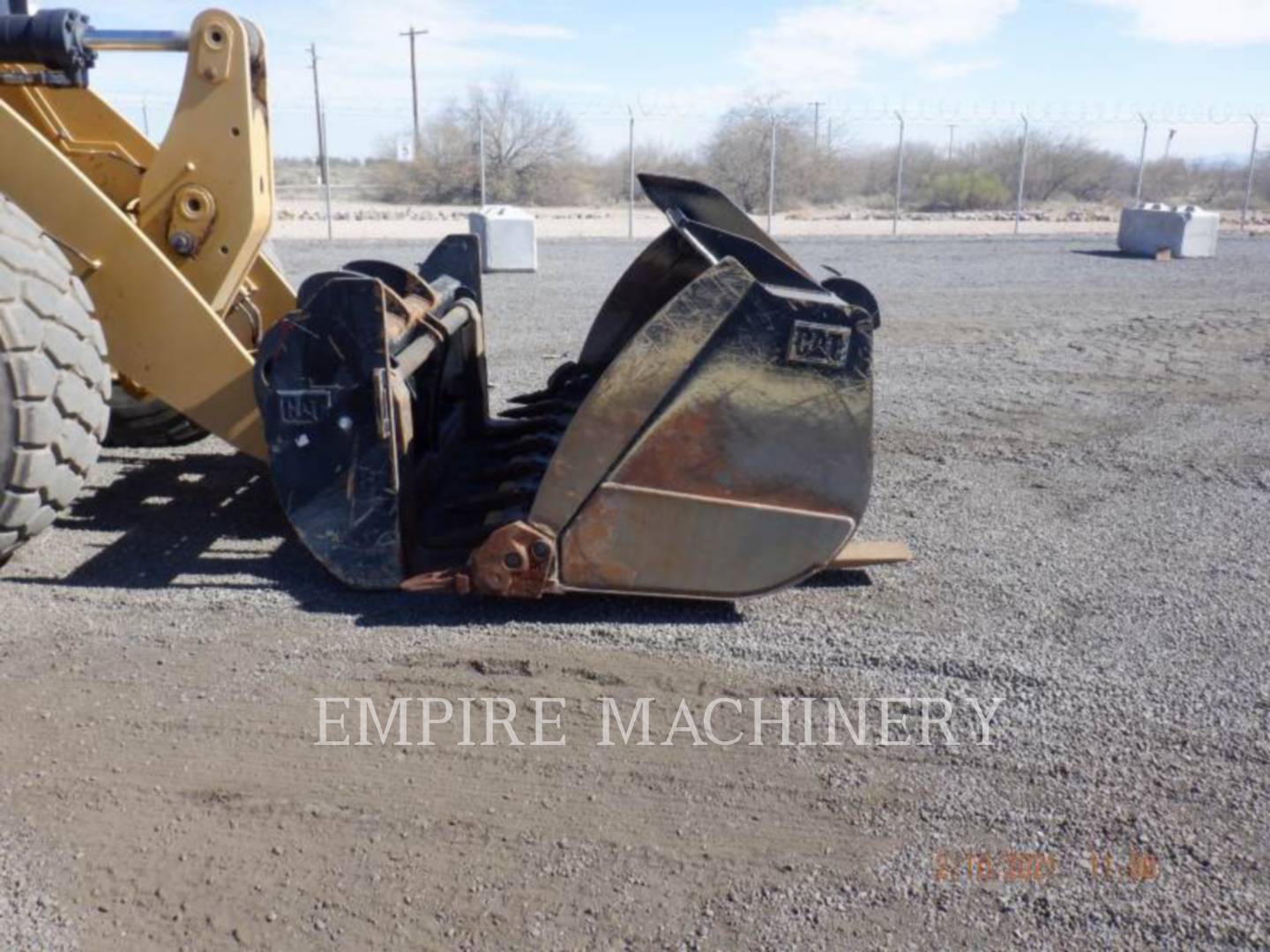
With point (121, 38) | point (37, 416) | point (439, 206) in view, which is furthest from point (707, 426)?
point (439, 206)

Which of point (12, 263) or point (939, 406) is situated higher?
point (12, 263)

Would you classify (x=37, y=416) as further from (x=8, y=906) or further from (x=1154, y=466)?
(x=1154, y=466)

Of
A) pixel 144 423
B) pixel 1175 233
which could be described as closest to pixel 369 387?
pixel 144 423

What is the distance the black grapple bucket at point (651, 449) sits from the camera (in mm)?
3512

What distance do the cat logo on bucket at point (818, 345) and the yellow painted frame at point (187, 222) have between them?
1.94m

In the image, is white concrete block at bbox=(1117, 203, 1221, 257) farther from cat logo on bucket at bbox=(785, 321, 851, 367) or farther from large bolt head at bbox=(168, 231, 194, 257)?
large bolt head at bbox=(168, 231, 194, 257)

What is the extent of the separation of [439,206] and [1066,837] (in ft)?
103

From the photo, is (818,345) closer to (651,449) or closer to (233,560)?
(651,449)

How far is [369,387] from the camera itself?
3.73m

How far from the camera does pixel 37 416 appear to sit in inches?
139

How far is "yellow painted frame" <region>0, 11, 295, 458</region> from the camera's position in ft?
12.8

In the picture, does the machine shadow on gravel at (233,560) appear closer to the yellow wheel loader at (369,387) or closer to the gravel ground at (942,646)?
the gravel ground at (942,646)

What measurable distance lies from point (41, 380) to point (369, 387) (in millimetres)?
979

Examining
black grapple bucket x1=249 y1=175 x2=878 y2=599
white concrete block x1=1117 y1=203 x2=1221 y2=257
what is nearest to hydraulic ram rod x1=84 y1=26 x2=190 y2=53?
black grapple bucket x1=249 y1=175 x2=878 y2=599
